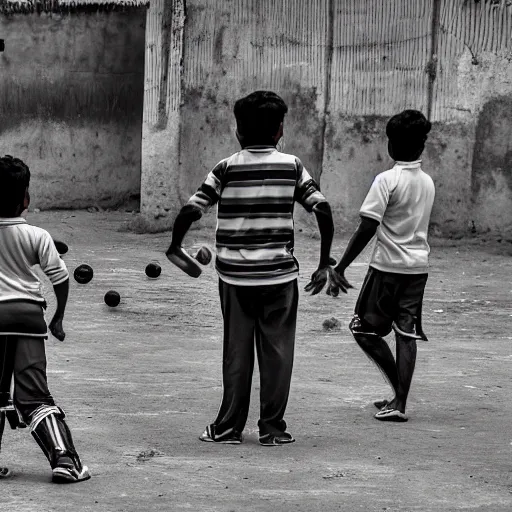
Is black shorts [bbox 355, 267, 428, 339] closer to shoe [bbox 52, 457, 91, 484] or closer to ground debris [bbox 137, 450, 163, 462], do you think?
ground debris [bbox 137, 450, 163, 462]

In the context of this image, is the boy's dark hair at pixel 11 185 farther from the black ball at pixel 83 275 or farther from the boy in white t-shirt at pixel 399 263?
the black ball at pixel 83 275

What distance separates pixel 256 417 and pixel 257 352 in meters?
0.71

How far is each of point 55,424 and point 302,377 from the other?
8.57ft

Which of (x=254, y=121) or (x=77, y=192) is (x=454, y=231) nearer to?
(x=77, y=192)

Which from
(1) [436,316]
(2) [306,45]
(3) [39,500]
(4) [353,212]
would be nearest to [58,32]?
(2) [306,45]

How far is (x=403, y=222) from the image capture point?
6434 millimetres

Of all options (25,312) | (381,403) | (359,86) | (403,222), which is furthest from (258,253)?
(359,86)

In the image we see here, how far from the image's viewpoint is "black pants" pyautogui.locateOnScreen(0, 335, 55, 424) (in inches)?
202

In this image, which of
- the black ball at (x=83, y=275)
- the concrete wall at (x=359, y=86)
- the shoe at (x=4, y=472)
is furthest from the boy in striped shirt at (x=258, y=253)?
the concrete wall at (x=359, y=86)

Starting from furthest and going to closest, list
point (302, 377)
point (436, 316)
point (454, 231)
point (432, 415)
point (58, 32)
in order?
1. point (58, 32)
2. point (454, 231)
3. point (436, 316)
4. point (302, 377)
5. point (432, 415)

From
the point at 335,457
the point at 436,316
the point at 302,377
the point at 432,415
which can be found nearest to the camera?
the point at 335,457

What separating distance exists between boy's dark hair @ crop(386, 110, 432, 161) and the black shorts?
2.05ft

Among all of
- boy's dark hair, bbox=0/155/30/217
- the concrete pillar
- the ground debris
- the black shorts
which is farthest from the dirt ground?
the concrete pillar

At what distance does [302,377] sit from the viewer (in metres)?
7.48
